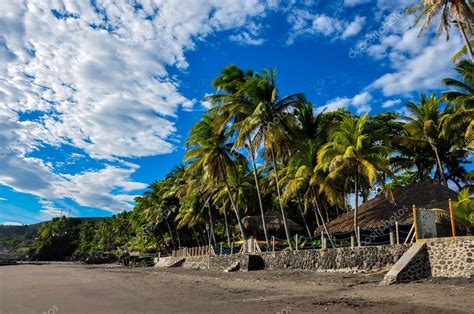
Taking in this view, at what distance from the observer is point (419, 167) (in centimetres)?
3055

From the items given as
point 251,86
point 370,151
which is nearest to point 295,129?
point 251,86

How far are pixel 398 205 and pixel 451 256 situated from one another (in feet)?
31.0

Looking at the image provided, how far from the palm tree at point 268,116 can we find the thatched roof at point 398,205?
3.72m

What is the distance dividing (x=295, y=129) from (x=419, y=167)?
14.1 m

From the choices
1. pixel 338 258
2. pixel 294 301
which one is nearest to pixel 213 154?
pixel 338 258

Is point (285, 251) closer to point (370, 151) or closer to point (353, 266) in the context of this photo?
point (353, 266)

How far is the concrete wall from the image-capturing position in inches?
533

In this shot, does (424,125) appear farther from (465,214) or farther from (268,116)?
(465,214)

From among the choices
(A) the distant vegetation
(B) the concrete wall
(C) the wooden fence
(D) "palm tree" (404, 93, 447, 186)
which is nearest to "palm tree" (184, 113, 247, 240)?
(A) the distant vegetation

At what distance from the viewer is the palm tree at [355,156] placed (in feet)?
56.7

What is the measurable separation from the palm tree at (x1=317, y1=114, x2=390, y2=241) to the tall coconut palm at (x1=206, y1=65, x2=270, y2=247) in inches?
209

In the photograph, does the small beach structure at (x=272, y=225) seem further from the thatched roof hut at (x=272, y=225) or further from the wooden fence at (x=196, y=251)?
the wooden fence at (x=196, y=251)

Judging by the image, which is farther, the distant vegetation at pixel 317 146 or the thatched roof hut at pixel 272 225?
the thatched roof hut at pixel 272 225
